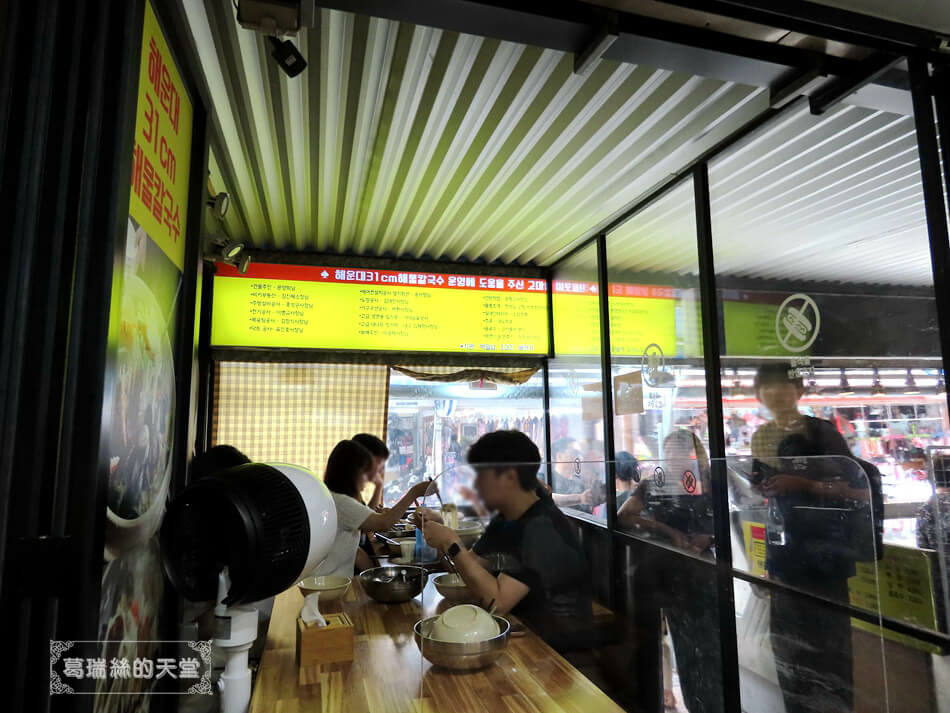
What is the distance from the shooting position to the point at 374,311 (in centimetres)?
421

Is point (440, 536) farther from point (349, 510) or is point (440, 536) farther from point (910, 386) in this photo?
point (910, 386)

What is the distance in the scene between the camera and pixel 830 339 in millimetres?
2299

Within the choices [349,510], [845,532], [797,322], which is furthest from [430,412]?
[845,532]

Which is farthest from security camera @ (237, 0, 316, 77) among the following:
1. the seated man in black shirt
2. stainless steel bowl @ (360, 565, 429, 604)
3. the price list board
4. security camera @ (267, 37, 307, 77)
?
the price list board

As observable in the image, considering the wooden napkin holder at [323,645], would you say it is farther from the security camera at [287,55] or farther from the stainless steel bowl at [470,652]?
the security camera at [287,55]

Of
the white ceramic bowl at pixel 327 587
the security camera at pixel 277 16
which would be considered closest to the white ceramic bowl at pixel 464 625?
the white ceramic bowl at pixel 327 587

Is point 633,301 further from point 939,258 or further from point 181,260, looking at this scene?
point 181,260

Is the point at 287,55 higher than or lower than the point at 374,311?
higher

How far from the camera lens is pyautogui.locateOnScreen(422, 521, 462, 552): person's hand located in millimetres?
1261

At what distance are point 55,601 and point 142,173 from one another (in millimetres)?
986

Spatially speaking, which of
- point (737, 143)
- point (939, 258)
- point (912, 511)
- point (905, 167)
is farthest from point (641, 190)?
point (912, 511)

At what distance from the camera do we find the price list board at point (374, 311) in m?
4.03

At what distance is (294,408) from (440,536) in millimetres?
3273

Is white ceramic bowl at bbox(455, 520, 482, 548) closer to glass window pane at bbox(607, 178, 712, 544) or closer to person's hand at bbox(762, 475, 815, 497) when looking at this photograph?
person's hand at bbox(762, 475, 815, 497)
